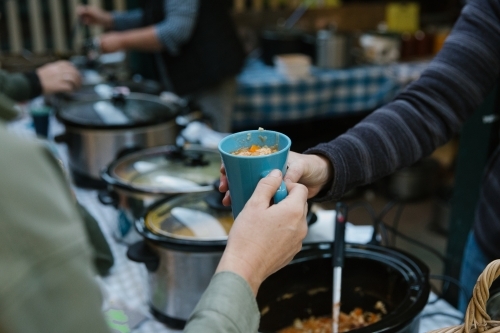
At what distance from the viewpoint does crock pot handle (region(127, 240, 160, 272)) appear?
938 millimetres

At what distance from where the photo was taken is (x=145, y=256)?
3.10 feet

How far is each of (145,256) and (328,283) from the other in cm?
33

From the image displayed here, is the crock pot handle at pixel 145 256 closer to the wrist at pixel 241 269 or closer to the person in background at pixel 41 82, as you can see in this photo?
the wrist at pixel 241 269

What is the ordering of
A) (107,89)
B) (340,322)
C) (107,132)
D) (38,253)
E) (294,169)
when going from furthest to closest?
(107,89), (107,132), (340,322), (294,169), (38,253)

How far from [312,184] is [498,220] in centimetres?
41

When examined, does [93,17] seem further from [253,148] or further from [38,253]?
[38,253]

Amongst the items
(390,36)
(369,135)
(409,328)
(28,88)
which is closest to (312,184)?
(369,135)

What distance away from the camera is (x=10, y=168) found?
39 centimetres

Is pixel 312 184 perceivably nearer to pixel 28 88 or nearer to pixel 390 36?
pixel 28 88

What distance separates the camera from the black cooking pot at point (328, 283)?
2.97 feet

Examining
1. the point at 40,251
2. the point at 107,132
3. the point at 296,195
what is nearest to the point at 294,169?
the point at 296,195

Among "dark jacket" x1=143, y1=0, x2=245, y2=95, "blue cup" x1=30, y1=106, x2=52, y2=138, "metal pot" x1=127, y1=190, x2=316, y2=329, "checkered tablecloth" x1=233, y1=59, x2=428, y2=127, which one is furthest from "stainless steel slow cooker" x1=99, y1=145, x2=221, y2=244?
"checkered tablecloth" x1=233, y1=59, x2=428, y2=127

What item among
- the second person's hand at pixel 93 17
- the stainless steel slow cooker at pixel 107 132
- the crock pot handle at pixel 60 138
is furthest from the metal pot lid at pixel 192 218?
the second person's hand at pixel 93 17

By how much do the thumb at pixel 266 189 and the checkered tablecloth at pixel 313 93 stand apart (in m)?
2.27
